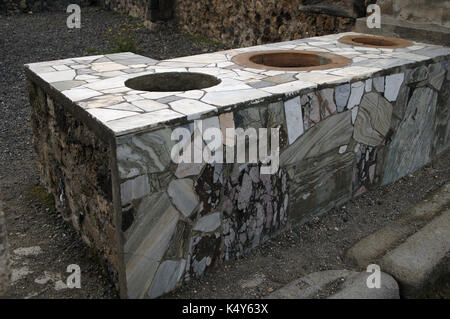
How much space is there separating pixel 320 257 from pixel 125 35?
6734mm

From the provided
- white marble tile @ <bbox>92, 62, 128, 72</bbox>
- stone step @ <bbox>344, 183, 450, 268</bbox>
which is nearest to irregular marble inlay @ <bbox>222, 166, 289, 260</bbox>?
stone step @ <bbox>344, 183, 450, 268</bbox>

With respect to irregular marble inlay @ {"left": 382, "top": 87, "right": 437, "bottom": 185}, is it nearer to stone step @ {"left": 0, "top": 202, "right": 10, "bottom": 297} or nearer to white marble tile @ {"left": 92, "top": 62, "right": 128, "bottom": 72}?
white marble tile @ {"left": 92, "top": 62, "right": 128, "bottom": 72}

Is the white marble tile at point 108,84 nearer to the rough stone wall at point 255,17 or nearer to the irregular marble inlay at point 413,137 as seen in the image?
the irregular marble inlay at point 413,137

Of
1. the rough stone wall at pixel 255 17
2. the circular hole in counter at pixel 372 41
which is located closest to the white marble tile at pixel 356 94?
the circular hole in counter at pixel 372 41

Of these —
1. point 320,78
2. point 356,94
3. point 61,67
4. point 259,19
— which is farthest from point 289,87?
point 259,19

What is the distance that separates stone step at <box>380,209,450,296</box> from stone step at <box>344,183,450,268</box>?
0.32 feet

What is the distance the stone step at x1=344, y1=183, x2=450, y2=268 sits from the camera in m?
2.54

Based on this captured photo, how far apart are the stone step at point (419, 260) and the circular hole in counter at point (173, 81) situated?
143cm

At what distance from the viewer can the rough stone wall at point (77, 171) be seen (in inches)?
84.7

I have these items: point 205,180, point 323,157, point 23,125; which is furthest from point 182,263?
point 23,125

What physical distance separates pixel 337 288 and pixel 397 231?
2.52 ft

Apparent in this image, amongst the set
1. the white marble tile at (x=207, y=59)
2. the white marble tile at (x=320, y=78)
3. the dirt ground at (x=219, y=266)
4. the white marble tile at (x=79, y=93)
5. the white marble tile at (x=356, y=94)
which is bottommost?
the dirt ground at (x=219, y=266)

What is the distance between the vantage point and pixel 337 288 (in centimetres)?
220

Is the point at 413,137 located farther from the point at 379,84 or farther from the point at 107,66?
the point at 107,66
